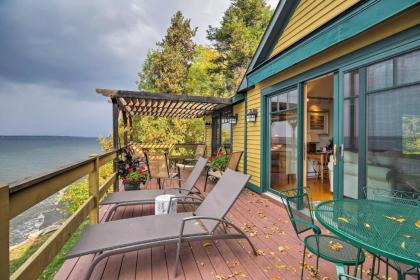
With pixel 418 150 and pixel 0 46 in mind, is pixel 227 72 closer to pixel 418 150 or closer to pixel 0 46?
pixel 418 150

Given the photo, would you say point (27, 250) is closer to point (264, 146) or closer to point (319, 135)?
point (264, 146)

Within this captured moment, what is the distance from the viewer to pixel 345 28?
278 centimetres

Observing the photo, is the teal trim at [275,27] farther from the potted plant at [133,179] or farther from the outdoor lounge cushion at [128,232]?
the outdoor lounge cushion at [128,232]

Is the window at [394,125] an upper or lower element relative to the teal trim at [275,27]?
lower

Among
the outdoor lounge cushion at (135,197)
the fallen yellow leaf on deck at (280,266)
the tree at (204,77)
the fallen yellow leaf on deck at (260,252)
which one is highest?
the tree at (204,77)

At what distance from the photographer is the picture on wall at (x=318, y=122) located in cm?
737

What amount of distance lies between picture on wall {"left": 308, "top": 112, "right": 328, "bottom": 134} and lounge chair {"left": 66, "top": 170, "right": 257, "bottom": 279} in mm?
5501

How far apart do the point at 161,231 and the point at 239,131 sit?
16.5 feet

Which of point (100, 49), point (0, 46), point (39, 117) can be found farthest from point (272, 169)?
point (39, 117)

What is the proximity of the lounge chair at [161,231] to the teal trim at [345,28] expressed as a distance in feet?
6.99

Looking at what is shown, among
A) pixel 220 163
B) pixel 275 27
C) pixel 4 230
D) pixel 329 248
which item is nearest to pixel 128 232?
pixel 4 230

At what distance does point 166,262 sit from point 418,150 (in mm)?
2919

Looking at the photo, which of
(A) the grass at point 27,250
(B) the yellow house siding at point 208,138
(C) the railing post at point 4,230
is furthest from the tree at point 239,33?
(C) the railing post at point 4,230

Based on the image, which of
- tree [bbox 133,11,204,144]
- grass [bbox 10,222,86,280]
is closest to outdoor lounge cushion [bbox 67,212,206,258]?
grass [bbox 10,222,86,280]
